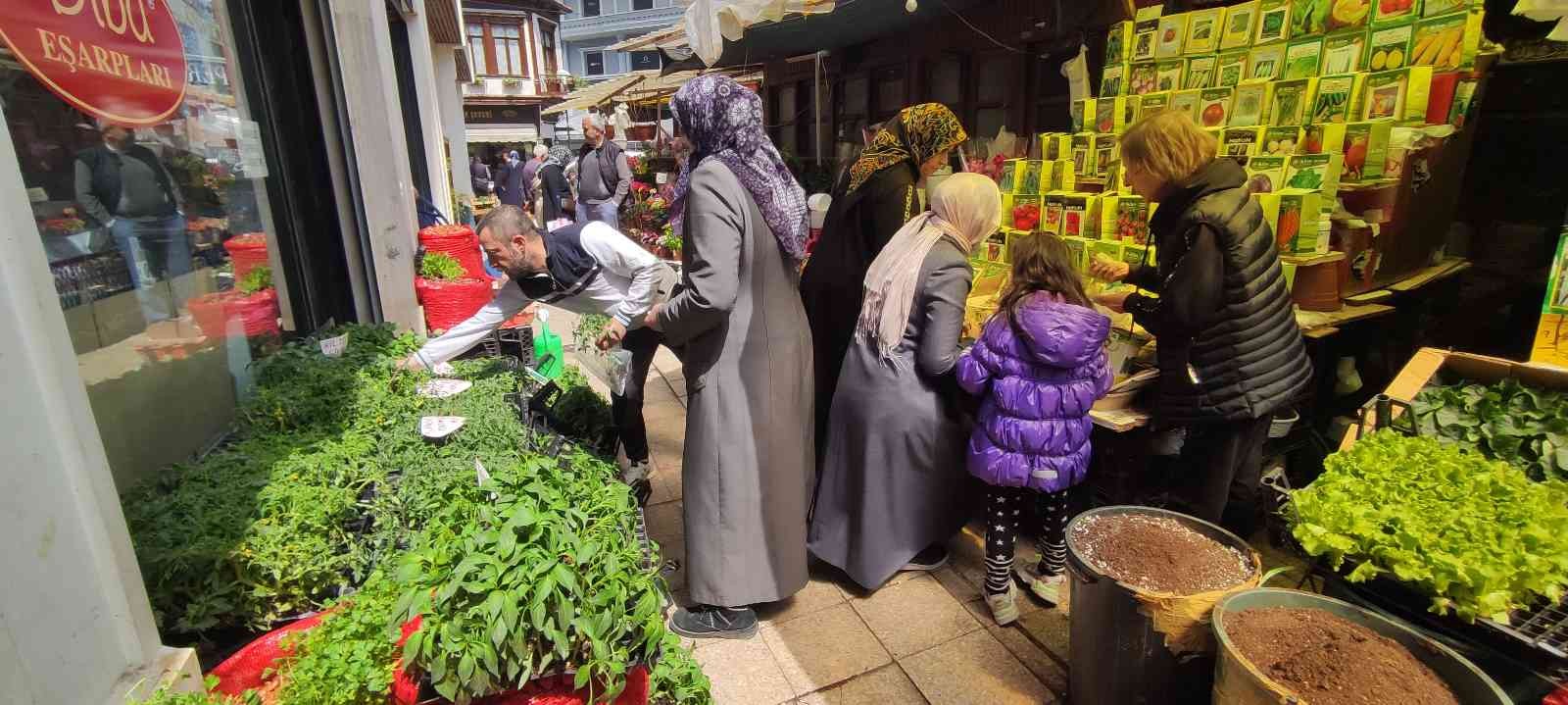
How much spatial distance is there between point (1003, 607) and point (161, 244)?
3.56 meters

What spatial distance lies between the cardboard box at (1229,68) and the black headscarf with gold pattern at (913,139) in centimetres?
148

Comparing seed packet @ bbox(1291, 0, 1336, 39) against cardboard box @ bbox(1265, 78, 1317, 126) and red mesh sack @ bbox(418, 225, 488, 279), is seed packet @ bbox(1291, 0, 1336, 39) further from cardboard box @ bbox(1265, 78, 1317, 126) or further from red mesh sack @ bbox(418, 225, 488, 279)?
red mesh sack @ bbox(418, 225, 488, 279)

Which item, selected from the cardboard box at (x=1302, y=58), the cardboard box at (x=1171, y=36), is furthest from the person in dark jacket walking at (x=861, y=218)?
the cardboard box at (x=1302, y=58)

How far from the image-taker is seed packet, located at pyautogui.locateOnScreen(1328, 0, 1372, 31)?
3416mm

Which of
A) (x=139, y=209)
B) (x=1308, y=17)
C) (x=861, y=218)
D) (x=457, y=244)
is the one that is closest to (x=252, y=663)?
(x=139, y=209)

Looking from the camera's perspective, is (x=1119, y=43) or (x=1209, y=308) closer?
(x=1209, y=308)

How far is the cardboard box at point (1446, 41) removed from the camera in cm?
329

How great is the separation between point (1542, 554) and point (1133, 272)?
1.71 metres

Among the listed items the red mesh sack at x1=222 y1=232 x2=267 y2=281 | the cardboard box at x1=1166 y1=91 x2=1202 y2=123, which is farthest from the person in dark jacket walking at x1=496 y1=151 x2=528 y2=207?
the cardboard box at x1=1166 y1=91 x2=1202 y2=123

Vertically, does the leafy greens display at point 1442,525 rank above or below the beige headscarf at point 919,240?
below

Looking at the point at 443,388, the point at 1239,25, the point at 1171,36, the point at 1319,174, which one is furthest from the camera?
the point at 1171,36

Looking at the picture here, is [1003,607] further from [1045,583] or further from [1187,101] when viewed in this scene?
[1187,101]

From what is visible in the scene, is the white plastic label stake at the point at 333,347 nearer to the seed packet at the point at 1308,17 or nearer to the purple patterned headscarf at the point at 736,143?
the purple patterned headscarf at the point at 736,143

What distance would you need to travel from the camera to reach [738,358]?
271cm
